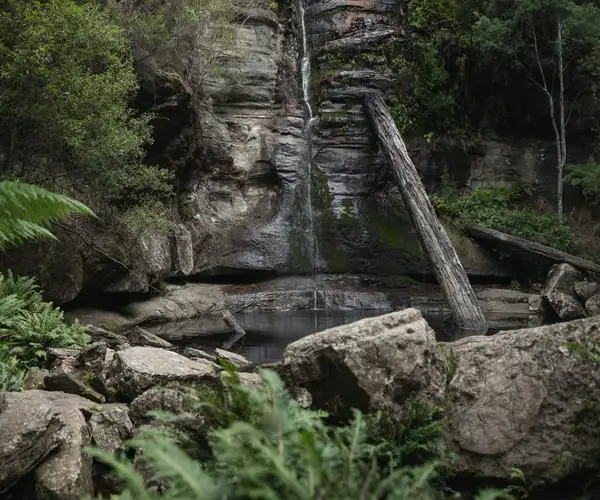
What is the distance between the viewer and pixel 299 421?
2.48 m

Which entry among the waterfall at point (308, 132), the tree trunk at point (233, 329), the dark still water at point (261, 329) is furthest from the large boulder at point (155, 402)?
the waterfall at point (308, 132)

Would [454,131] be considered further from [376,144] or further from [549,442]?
[549,442]

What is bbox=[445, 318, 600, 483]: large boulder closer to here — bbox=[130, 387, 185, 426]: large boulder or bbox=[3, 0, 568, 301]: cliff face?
bbox=[130, 387, 185, 426]: large boulder

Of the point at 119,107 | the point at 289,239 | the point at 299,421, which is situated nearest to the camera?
the point at 299,421

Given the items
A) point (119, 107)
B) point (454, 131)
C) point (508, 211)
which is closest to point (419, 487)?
point (119, 107)

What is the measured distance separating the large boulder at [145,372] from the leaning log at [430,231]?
644 centimetres

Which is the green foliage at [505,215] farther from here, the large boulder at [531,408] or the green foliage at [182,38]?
the large boulder at [531,408]

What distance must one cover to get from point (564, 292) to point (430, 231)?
2.75 meters

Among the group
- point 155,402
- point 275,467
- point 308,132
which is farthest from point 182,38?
point 275,467

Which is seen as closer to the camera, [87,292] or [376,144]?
[87,292]

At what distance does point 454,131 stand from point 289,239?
17.0 feet

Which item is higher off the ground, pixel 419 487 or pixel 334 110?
pixel 334 110

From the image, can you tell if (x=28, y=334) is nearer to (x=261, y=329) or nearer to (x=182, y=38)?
(x=261, y=329)

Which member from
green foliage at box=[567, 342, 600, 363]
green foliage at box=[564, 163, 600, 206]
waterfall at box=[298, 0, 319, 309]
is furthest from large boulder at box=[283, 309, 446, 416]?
green foliage at box=[564, 163, 600, 206]
